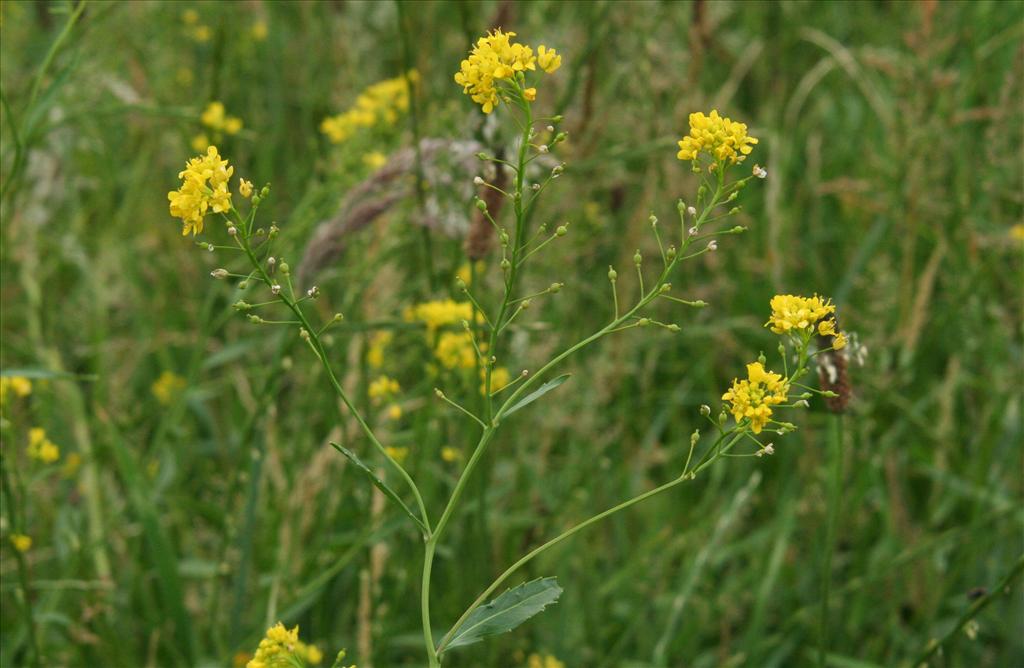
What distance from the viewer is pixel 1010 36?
328cm

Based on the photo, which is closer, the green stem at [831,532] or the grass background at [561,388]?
the green stem at [831,532]

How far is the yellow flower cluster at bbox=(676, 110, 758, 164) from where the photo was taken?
4.16ft

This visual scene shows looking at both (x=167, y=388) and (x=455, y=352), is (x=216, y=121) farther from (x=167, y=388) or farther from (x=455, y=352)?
(x=455, y=352)

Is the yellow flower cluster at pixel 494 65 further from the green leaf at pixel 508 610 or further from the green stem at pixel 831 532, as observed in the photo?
the green stem at pixel 831 532

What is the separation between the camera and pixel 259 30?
4020mm

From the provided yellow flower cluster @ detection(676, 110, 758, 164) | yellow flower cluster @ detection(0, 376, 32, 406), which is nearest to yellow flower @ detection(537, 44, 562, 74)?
yellow flower cluster @ detection(676, 110, 758, 164)

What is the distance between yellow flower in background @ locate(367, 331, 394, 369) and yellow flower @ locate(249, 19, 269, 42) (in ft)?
5.73

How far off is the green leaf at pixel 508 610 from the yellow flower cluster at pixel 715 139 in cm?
50

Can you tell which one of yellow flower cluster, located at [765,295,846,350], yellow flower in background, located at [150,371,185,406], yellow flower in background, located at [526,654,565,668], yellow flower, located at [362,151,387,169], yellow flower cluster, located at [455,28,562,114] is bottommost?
yellow flower in background, located at [526,654,565,668]

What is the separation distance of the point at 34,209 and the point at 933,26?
238 cm

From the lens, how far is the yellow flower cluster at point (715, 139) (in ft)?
4.16

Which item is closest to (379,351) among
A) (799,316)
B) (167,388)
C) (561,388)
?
(561,388)

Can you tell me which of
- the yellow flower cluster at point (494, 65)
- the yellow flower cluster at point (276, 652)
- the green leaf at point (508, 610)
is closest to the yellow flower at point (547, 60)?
the yellow flower cluster at point (494, 65)

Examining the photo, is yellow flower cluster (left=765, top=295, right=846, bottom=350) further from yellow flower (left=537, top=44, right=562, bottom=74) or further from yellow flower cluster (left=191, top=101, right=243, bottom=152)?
yellow flower cluster (left=191, top=101, right=243, bottom=152)
